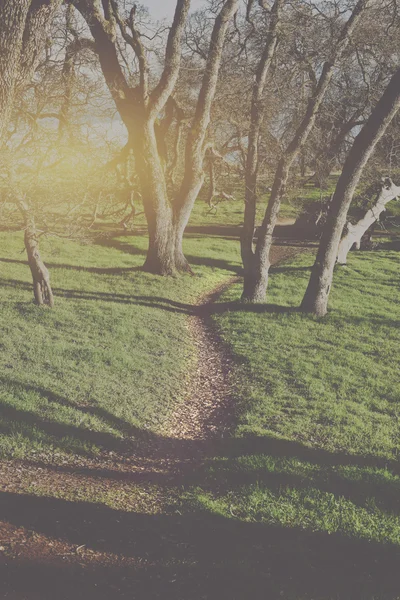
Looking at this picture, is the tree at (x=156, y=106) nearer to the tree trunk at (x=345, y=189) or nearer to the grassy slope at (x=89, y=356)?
the grassy slope at (x=89, y=356)

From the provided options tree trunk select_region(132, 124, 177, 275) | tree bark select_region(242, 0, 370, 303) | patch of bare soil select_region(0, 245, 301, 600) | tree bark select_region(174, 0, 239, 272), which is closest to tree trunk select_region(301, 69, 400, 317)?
tree bark select_region(242, 0, 370, 303)

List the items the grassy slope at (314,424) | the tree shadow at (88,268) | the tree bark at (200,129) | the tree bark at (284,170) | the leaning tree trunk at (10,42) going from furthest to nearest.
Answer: the tree shadow at (88,268)
the tree bark at (200,129)
the tree bark at (284,170)
the grassy slope at (314,424)
the leaning tree trunk at (10,42)

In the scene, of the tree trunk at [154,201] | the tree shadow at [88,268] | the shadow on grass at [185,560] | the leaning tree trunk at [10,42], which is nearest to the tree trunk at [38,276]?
the tree shadow at [88,268]

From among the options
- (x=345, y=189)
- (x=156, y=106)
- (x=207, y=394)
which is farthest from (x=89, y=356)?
(x=156, y=106)

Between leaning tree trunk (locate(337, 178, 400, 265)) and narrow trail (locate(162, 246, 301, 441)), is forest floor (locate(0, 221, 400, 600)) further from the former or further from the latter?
leaning tree trunk (locate(337, 178, 400, 265))

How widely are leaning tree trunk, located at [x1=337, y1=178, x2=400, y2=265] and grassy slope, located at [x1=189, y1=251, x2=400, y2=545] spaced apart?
853cm

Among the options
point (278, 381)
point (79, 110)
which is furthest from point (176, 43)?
point (278, 381)

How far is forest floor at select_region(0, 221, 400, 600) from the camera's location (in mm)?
4918

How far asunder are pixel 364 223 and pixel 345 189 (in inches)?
584

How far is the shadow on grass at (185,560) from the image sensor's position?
15.2 ft

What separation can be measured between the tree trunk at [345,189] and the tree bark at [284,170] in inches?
82.2

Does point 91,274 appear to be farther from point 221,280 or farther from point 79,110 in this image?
point 79,110

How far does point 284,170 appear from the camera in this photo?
1583 centimetres

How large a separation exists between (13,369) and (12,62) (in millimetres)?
6413
